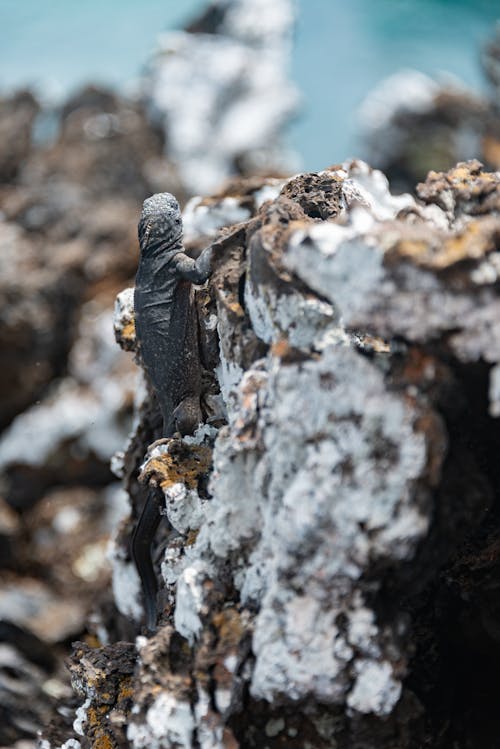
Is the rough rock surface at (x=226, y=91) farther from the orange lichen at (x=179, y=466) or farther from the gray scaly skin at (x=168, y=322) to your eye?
the orange lichen at (x=179, y=466)

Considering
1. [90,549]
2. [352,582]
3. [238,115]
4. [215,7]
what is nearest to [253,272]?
[352,582]

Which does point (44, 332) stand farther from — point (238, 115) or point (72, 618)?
point (238, 115)

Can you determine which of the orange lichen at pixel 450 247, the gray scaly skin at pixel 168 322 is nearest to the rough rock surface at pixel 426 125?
the gray scaly skin at pixel 168 322

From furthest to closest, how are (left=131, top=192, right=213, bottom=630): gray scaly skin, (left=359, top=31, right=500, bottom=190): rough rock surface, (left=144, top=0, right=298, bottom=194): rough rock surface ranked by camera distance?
(left=144, top=0, right=298, bottom=194): rough rock surface → (left=359, top=31, right=500, bottom=190): rough rock surface → (left=131, top=192, right=213, bottom=630): gray scaly skin

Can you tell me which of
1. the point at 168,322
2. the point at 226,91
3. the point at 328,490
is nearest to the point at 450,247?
the point at 328,490

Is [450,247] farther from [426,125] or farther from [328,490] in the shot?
[426,125]

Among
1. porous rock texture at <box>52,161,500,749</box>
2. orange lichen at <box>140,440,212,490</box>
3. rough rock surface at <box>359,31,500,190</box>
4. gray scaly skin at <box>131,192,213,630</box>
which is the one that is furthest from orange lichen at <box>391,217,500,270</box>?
rough rock surface at <box>359,31,500,190</box>

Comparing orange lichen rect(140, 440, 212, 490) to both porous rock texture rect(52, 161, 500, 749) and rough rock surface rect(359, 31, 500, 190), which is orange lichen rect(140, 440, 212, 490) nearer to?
porous rock texture rect(52, 161, 500, 749)
